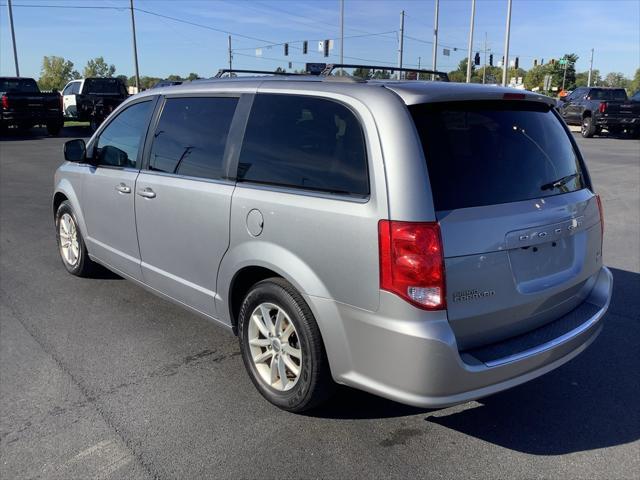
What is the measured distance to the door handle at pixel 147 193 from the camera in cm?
413

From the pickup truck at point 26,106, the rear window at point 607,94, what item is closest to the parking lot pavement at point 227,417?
the pickup truck at point 26,106

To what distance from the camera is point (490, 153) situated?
9.70 feet

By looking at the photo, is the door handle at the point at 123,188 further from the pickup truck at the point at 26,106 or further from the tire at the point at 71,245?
the pickup truck at the point at 26,106

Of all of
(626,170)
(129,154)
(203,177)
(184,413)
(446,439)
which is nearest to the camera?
(446,439)

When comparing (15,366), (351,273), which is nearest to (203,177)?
(351,273)

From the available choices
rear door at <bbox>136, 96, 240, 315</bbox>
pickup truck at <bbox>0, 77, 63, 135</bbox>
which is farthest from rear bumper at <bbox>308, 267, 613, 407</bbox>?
pickup truck at <bbox>0, 77, 63, 135</bbox>

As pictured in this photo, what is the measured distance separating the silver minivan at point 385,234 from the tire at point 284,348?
1 centimetres

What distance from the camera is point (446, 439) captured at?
122 inches

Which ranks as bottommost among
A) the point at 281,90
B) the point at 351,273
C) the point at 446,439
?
the point at 446,439

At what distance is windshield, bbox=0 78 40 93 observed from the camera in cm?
2289

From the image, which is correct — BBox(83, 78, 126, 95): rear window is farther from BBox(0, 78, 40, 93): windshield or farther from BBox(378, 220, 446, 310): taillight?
BBox(378, 220, 446, 310): taillight

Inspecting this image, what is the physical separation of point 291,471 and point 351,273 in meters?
1.01

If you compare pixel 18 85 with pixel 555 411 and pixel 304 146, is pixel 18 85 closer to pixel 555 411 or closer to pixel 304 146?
pixel 304 146

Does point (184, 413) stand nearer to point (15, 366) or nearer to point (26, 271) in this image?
point (15, 366)
